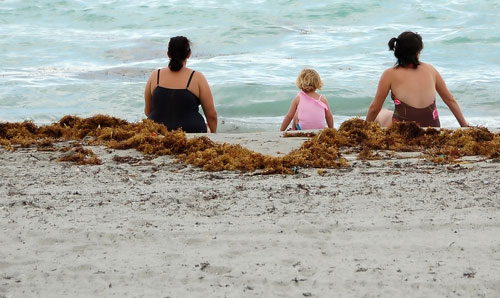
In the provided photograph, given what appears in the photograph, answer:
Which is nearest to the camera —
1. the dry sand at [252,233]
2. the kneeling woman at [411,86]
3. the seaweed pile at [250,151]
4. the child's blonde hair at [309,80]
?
the dry sand at [252,233]

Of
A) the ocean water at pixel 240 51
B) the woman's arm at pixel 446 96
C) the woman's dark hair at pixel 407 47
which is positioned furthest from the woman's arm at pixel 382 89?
the ocean water at pixel 240 51

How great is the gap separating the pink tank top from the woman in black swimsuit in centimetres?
103

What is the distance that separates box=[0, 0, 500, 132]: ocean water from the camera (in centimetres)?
1098

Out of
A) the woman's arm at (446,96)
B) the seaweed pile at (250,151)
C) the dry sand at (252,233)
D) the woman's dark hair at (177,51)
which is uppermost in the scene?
the woman's dark hair at (177,51)

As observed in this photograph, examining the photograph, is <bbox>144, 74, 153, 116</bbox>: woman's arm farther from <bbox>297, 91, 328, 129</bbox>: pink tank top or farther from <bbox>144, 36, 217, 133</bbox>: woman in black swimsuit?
<bbox>297, 91, 328, 129</bbox>: pink tank top

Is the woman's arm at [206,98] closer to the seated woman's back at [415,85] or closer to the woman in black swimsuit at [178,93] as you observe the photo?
the woman in black swimsuit at [178,93]

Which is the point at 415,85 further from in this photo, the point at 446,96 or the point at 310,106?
the point at 310,106

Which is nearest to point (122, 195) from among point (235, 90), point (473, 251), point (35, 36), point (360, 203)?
point (360, 203)

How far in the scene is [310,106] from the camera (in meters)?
7.44

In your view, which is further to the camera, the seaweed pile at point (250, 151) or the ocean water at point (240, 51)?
the ocean water at point (240, 51)

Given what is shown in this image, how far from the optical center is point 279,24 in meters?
18.5

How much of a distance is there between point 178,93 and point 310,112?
143 centimetres

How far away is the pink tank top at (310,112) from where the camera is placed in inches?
291

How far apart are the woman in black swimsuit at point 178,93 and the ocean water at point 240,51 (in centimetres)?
255
